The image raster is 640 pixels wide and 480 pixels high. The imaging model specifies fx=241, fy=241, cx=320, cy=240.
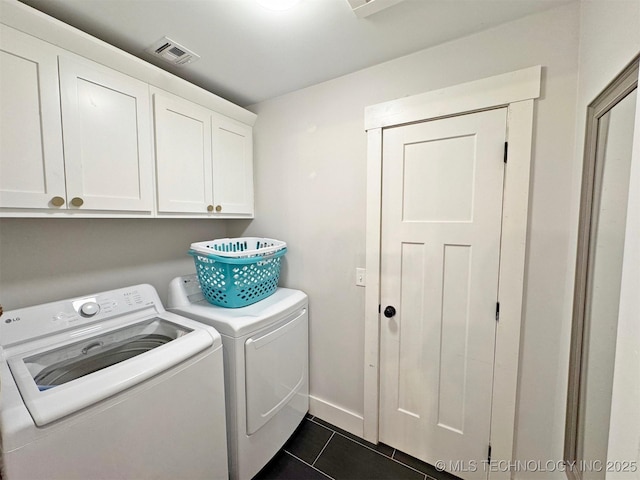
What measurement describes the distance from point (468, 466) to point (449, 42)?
2.33 meters

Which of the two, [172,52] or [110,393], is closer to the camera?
[110,393]

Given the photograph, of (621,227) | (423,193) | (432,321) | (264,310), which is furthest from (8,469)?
(621,227)

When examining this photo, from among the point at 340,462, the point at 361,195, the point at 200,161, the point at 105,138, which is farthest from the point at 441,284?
the point at 105,138

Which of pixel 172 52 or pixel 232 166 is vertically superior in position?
pixel 172 52

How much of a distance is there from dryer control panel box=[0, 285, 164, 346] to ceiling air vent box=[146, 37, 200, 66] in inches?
52.2

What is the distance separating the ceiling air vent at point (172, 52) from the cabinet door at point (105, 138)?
20 cm

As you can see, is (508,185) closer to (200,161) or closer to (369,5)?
(369,5)

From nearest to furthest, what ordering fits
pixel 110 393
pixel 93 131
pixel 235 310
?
pixel 110 393
pixel 93 131
pixel 235 310

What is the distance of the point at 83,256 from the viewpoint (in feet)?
4.58

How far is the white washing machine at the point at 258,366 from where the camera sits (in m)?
1.27

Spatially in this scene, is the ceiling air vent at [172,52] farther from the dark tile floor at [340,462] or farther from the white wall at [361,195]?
the dark tile floor at [340,462]

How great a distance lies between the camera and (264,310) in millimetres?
1441

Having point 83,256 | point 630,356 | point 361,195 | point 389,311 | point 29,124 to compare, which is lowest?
point 389,311

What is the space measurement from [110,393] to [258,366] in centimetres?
67
